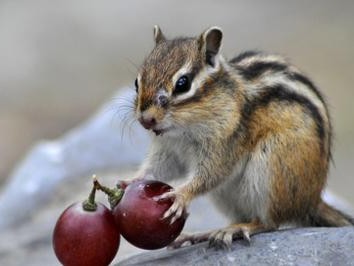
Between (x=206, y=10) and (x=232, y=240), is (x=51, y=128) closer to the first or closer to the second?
(x=206, y=10)

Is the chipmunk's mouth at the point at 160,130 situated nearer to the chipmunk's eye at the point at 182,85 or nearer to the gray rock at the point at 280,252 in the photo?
the chipmunk's eye at the point at 182,85

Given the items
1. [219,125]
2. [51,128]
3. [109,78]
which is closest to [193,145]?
[219,125]

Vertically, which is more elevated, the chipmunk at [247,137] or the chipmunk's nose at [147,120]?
the chipmunk's nose at [147,120]

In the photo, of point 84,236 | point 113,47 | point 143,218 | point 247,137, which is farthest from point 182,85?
point 113,47

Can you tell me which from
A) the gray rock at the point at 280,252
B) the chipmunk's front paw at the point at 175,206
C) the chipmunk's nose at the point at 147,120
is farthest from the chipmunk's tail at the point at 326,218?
the chipmunk's nose at the point at 147,120

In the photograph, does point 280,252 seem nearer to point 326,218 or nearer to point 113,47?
point 326,218

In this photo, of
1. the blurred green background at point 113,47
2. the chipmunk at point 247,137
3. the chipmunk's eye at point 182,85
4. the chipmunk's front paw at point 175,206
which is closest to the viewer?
the chipmunk's front paw at point 175,206
